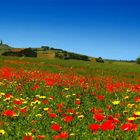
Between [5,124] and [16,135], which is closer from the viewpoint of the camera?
[16,135]

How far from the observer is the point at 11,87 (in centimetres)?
1500

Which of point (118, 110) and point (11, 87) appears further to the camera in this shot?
point (11, 87)

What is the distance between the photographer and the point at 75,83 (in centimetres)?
1630

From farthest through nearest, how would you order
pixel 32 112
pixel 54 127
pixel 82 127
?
pixel 32 112 → pixel 82 127 → pixel 54 127

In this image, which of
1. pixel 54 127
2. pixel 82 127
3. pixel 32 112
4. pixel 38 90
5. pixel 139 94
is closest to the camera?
pixel 54 127

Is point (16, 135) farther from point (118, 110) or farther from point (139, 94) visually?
point (139, 94)

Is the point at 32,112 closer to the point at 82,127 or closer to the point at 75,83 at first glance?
the point at 82,127

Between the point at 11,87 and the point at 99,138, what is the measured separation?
8.64 metres

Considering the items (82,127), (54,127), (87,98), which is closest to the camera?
(54,127)

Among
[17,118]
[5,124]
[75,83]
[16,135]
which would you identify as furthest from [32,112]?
[75,83]

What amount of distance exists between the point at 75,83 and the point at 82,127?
7930 millimetres

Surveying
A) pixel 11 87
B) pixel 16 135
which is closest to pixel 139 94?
pixel 11 87

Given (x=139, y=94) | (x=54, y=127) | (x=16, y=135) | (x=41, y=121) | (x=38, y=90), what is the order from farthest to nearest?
1. (x=38, y=90)
2. (x=139, y=94)
3. (x=41, y=121)
4. (x=16, y=135)
5. (x=54, y=127)

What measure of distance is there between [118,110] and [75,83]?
626 centimetres
